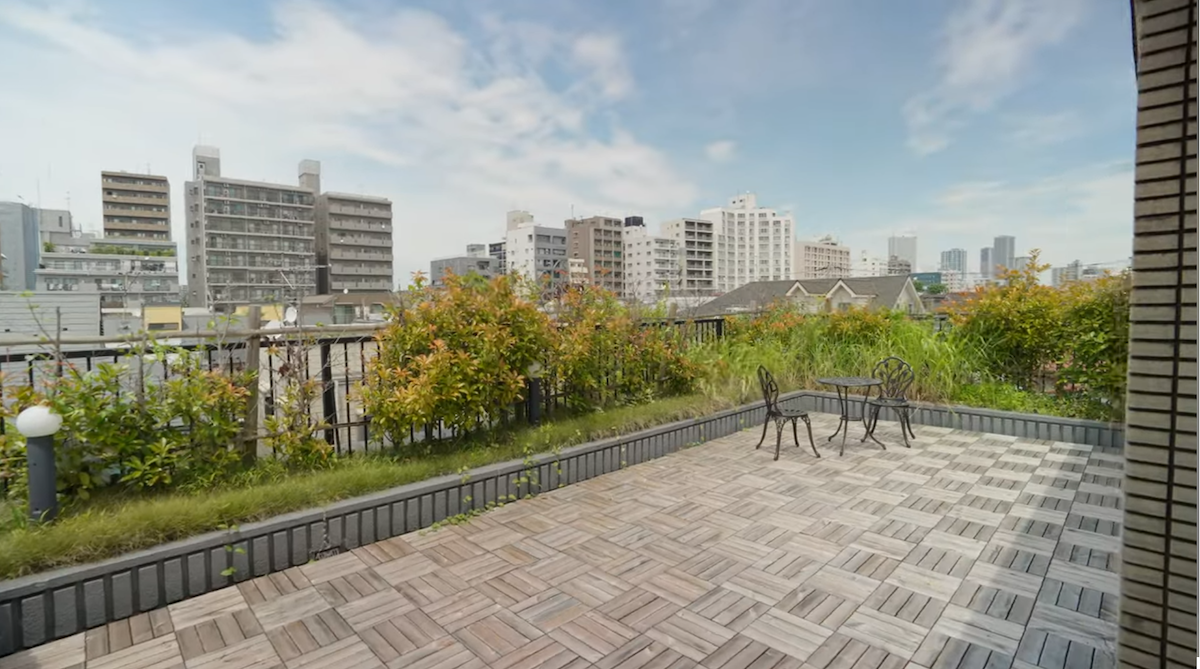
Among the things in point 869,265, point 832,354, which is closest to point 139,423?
point 832,354

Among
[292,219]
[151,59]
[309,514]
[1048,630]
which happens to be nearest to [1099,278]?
[1048,630]

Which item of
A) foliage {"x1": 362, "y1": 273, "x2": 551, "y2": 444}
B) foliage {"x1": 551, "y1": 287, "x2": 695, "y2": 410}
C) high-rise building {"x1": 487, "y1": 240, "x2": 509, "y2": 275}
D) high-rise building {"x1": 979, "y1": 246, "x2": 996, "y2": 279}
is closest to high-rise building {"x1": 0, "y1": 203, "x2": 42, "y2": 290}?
foliage {"x1": 362, "y1": 273, "x2": 551, "y2": 444}

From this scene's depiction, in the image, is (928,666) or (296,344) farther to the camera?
(296,344)

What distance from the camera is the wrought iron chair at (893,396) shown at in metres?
5.46

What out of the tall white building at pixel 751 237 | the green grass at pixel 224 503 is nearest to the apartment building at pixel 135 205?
the tall white building at pixel 751 237

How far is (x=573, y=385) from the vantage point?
5.10m

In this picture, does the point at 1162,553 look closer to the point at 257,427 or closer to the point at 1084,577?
the point at 1084,577

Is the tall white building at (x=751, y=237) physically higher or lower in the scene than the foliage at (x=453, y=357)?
higher

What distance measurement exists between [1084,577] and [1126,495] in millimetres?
2314

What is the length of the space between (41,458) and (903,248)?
287 feet

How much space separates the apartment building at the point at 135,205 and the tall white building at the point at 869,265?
89.6 m

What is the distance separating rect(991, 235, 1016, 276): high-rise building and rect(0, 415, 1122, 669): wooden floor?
147 inches

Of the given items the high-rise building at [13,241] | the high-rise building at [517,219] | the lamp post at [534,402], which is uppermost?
the high-rise building at [517,219]

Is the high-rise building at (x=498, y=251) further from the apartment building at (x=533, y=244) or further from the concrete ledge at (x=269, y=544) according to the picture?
the concrete ledge at (x=269, y=544)
